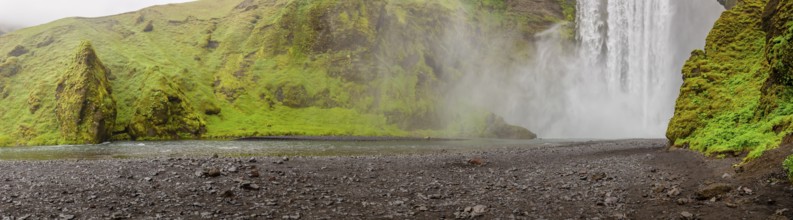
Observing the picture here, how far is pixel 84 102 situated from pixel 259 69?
133ft

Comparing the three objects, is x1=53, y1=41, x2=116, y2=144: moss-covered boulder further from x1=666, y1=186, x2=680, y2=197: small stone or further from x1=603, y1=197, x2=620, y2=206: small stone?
x1=666, y1=186, x2=680, y2=197: small stone

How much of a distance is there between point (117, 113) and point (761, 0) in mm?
86840

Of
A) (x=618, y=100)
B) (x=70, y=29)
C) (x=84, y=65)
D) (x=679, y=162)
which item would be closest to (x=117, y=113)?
(x=84, y=65)

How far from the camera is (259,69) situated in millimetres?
106438

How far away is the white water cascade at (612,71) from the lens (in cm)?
8425

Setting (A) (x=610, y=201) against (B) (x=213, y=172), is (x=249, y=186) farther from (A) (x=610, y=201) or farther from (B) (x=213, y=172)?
(A) (x=610, y=201)

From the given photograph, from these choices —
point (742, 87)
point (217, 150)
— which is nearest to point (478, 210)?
point (742, 87)

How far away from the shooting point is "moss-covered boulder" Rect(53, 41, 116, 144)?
221 feet

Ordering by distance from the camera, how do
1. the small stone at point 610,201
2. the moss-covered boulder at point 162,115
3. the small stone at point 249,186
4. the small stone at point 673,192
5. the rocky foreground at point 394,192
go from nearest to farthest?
the rocky foreground at point 394,192
the small stone at point 610,201
the small stone at point 673,192
the small stone at point 249,186
the moss-covered boulder at point 162,115

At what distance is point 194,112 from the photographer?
84.4m

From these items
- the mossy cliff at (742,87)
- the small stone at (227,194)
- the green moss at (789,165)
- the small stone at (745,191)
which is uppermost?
the mossy cliff at (742,87)

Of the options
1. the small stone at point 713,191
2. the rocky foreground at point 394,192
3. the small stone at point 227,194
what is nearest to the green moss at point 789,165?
the rocky foreground at point 394,192

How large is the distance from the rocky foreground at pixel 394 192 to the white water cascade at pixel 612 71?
72409mm

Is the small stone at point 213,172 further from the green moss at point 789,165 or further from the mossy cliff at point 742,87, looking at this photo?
the mossy cliff at point 742,87
